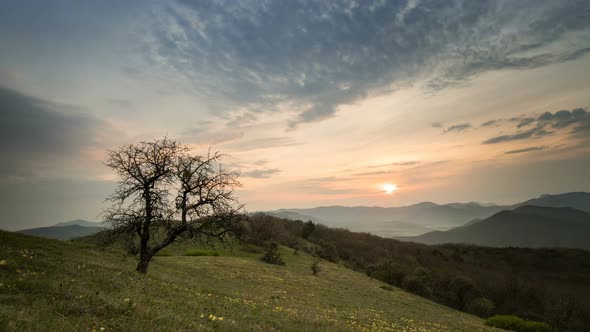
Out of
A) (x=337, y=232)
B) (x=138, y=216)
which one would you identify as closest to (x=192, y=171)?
(x=138, y=216)

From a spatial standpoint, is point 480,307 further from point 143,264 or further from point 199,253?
point 143,264

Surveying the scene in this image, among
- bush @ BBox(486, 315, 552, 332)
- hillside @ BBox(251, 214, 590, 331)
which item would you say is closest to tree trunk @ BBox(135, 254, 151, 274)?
hillside @ BBox(251, 214, 590, 331)

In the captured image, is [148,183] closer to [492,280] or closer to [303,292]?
[303,292]

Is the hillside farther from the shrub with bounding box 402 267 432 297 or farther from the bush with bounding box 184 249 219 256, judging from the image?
the bush with bounding box 184 249 219 256

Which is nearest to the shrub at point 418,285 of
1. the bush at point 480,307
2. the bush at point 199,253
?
the bush at point 480,307

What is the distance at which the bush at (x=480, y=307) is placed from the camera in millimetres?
59534

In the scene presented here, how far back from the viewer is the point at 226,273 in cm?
3825

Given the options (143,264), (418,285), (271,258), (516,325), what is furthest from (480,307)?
(143,264)

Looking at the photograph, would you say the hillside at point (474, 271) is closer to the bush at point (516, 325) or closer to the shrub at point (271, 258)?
the shrub at point (271, 258)

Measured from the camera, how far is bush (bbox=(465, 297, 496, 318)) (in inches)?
2344

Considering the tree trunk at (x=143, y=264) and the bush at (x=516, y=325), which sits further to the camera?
the bush at (x=516, y=325)

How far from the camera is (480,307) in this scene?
60.3m

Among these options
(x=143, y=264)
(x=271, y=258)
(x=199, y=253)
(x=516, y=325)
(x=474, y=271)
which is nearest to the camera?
(x=143, y=264)

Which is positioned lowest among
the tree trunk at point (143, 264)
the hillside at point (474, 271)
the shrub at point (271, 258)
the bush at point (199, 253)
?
the hillside at point (474, 271)
